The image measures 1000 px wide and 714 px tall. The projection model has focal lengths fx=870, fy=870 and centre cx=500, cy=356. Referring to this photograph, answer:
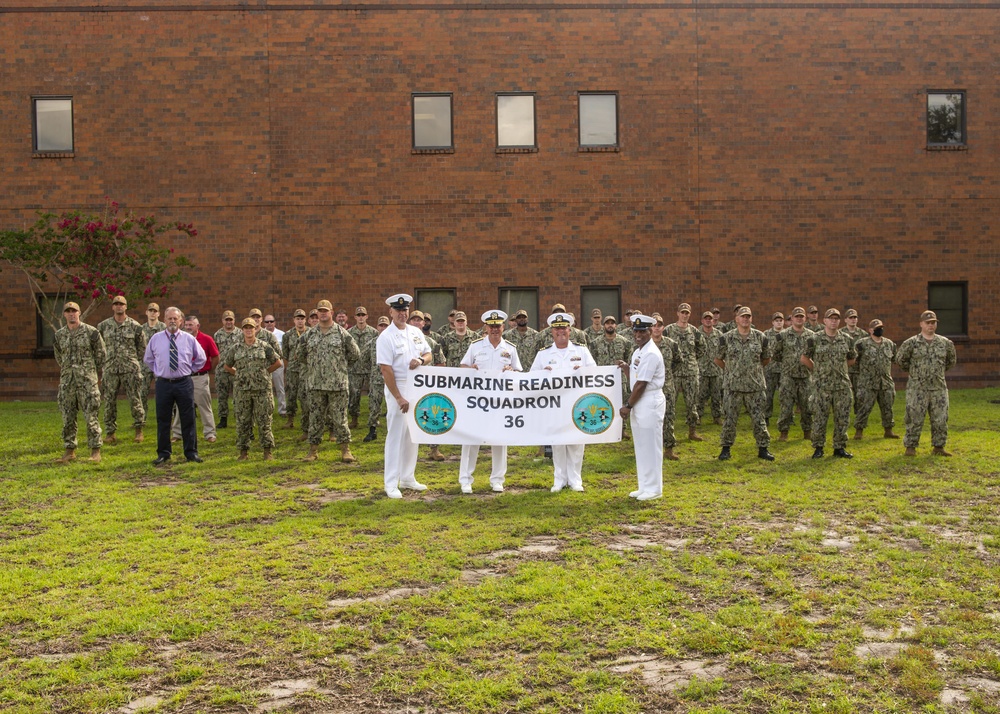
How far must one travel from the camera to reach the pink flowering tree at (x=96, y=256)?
19.5m

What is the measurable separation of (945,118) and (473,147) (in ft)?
38.8

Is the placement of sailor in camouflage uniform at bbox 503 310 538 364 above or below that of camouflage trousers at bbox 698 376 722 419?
above

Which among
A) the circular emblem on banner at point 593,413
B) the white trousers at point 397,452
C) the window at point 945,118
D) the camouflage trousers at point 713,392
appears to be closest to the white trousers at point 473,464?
the white trousers at point 397,452

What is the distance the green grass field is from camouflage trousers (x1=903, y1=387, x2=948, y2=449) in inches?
50.1

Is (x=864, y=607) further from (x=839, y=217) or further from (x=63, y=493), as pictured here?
(x=839, y=217)

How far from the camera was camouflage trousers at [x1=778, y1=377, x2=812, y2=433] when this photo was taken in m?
14.0

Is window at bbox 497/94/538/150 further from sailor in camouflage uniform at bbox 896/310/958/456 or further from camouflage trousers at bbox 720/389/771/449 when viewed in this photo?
sailor in camouflage uniform at bbox 896/310/958/456

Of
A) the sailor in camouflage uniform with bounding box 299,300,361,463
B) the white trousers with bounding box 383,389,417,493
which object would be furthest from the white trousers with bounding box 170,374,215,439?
the white trousers with bounding box 383,389,417,493

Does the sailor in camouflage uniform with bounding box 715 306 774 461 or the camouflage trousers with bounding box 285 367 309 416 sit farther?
the camouflage trousers with bounding box 285 367 309 416

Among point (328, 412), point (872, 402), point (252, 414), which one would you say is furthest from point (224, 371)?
point (872, 402)

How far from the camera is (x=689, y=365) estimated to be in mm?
14195

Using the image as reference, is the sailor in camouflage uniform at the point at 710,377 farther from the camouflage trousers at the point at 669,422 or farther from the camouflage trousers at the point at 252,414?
the camouflage trousers at the point at 252,414

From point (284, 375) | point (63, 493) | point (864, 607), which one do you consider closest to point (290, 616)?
point (864, 607)

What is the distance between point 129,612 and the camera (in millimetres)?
6012
